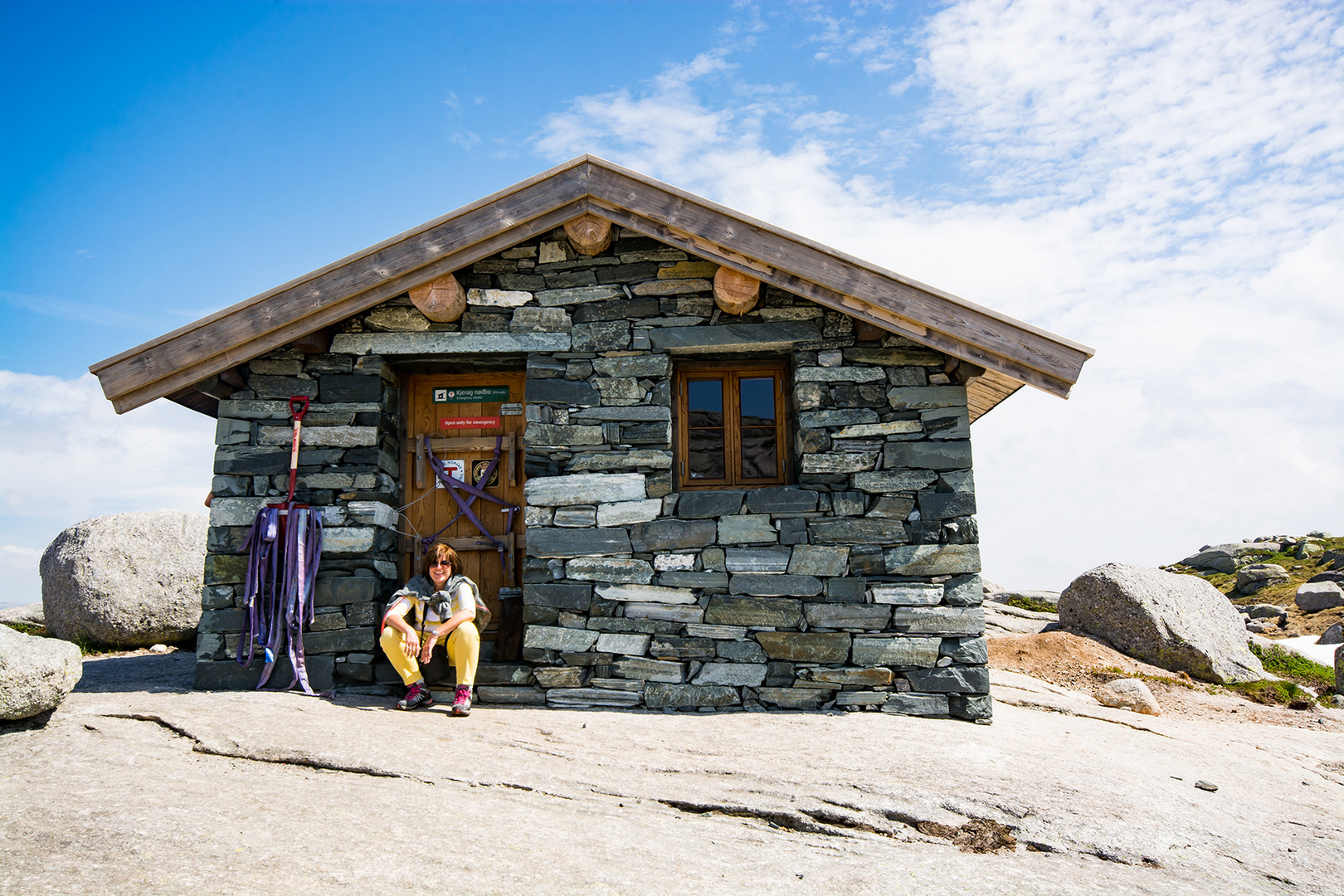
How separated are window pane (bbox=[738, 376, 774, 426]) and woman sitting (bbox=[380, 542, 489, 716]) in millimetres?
2547

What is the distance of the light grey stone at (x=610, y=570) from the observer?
6102mm

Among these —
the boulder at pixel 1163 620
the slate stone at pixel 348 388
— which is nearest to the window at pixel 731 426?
the slate stone at pixel 348 388

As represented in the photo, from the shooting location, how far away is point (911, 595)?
5.90 metres

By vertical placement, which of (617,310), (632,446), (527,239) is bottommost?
(632,446)

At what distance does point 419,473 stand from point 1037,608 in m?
11.6

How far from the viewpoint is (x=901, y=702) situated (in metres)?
5.82

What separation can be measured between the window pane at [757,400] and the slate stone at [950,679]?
2.22 m

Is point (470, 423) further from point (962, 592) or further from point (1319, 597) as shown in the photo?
point (1319, 597)

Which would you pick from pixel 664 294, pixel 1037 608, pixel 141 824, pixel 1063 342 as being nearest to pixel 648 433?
pixel 664 294

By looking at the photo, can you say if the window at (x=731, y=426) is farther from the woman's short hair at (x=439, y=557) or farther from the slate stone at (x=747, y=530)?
the woman's short hair at (x=439, y=557)

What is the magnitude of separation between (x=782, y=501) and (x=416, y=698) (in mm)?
2959

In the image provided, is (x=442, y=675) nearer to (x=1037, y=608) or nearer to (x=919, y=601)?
(x=919, y=601)

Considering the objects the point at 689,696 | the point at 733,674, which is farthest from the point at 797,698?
the point at 689,696

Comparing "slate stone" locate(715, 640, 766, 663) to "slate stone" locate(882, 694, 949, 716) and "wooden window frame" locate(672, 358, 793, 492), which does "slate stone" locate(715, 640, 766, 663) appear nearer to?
"slate stone" locate(882, 694, 949, 716)
